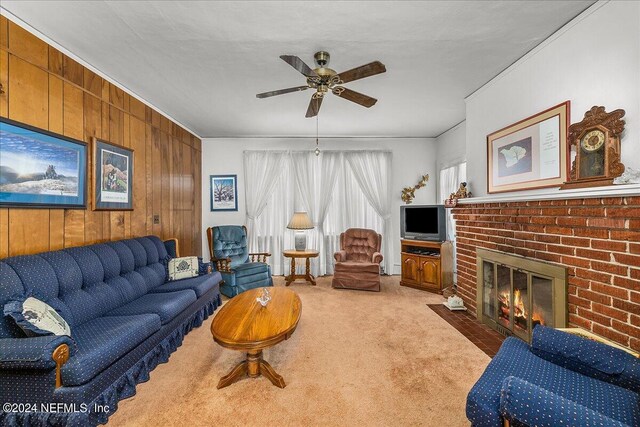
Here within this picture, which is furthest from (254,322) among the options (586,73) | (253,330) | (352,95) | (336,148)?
(336,148)

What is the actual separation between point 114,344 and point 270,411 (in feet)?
3.81

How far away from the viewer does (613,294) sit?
1.86 metres

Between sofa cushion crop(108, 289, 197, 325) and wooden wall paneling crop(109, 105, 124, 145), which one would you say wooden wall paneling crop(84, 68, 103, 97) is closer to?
wooden wall paneling crop(109, 105, 124, 145)

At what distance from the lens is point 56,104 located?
8.09 feet

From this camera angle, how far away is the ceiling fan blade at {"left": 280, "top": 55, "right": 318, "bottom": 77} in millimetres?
2045

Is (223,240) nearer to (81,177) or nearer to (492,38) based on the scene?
(81,177)

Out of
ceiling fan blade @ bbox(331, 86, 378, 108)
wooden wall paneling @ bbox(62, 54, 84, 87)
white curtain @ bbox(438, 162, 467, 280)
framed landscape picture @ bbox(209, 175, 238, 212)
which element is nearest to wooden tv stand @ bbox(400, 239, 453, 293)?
white curtain @ bbox(438, 162, 467, 280)

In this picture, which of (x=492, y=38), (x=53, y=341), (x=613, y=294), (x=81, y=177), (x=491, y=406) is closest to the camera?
(x=491, y=406)

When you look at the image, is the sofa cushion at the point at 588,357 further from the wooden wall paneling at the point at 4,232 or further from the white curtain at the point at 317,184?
the white curtain at the point at 317,184

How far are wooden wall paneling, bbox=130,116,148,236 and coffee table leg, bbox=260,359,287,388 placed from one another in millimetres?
2469

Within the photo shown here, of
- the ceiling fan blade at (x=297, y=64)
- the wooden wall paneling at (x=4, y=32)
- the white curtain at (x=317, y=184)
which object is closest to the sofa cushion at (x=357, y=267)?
the white curtain at (x=317, y=184)

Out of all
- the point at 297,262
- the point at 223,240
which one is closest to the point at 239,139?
the point at 223,240

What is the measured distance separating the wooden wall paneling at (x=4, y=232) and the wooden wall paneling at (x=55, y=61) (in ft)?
4.21

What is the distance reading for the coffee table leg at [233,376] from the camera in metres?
2.15
